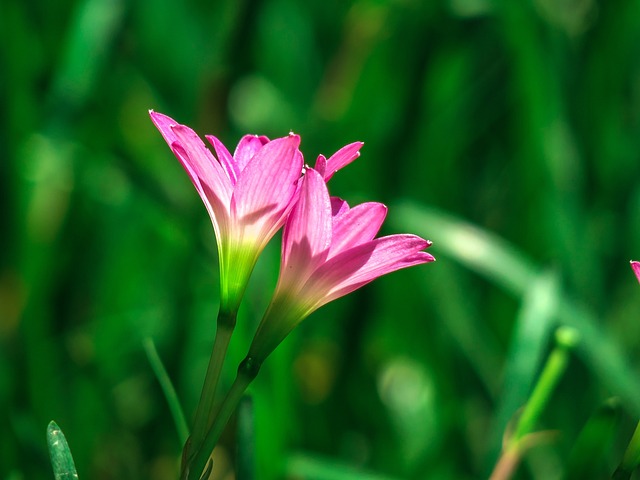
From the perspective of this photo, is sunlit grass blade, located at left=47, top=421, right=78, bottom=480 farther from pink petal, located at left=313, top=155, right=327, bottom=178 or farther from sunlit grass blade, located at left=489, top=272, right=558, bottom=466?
sunlit grass blade, located at left=489, top=272, right=558, bottom=466

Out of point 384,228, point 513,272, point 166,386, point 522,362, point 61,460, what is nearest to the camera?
point 61,460

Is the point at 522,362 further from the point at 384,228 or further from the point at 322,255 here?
the point at 384,228

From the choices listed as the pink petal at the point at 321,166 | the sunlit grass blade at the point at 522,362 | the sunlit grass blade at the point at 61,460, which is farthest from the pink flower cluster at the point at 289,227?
Answer: the sunlit grass blade at the point at 522,362

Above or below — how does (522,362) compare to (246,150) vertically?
below

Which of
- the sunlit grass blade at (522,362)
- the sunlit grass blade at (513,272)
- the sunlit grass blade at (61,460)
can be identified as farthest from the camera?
the sunlit grass blade at (513,272)

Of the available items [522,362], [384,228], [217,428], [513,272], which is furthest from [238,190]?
[384,228]

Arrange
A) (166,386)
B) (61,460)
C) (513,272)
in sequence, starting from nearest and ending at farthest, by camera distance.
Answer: (61,460) → (166,386) → (513,272)

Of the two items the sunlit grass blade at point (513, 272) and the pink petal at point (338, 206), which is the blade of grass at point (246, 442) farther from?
the sunlit grass blade at point (513, 272)

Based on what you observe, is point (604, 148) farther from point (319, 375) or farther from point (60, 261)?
point (60, 261)
